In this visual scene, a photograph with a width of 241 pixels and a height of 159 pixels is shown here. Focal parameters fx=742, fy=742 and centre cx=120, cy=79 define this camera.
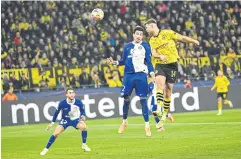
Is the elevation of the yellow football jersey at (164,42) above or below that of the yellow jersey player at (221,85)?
above

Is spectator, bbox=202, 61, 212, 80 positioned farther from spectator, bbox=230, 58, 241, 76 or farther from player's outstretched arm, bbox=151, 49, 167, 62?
player's outstretched arm, bbox=151, 49, 167, 62

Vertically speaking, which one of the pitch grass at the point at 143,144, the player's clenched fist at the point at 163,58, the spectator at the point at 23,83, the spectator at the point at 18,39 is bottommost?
the pitch grass at the point at 143,144

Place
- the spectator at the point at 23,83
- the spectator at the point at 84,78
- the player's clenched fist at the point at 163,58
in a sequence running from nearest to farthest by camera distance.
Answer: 1. the player's clenched fist at the point at 163,58
2. the spectator at the point at 23,83
3. the spectator at the point at 84,78

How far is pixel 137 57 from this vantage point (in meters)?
18.4

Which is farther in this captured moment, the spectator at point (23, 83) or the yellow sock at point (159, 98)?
the spectator at point (23, 83)

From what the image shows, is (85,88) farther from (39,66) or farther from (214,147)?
(214,147)

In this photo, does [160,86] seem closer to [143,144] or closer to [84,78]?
[143,144]

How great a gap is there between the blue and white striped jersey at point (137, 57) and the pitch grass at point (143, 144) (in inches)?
70.4

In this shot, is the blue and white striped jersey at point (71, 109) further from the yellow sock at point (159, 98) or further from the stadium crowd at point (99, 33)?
the stadium crowd at point (99, 33)

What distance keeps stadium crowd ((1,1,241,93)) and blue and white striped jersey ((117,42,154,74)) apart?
47.6 ft

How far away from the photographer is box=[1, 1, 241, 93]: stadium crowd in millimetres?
34156

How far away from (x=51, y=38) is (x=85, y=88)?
435 centimetres

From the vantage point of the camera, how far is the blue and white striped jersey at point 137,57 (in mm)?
18344

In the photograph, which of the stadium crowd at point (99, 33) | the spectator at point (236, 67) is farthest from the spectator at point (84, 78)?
the spectator at point (236, 67)
